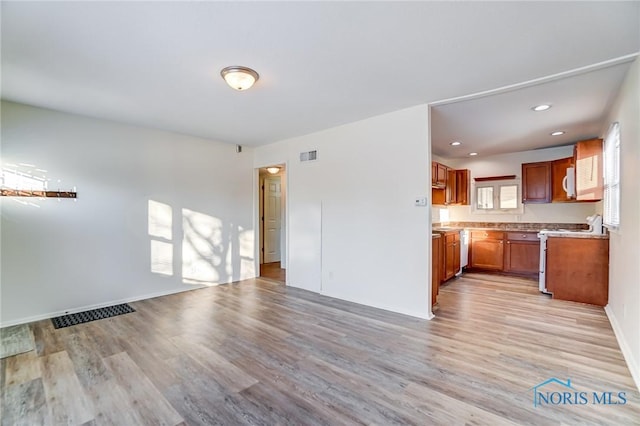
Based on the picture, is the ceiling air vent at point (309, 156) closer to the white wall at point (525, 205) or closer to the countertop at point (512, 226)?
the countertop at point (512, 226)

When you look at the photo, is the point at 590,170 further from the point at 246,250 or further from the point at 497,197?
the point at 246,250

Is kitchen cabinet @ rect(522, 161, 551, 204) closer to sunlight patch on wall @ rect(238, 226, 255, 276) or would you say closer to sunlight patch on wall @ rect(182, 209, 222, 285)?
sunlight patch on wall @ rect(238, 226, 255, 276)

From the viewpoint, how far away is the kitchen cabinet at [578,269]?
3.85 meters

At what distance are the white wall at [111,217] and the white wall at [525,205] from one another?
511 cm

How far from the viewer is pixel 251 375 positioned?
90.0 inches

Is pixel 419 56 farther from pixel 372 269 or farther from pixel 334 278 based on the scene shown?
Result: pixel 334 278

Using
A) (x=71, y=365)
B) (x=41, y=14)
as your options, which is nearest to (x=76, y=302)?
(x=71, y=365)

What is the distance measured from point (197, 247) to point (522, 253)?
6.11 m

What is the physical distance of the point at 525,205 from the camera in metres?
6.08

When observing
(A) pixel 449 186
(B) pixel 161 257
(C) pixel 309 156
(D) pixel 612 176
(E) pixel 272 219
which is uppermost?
(C) pixel 309 156

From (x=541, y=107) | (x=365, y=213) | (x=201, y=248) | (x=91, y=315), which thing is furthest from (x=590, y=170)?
(x=91, y=315)

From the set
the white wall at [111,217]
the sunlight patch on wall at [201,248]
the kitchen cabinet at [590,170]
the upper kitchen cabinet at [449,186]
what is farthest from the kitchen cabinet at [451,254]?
the sunlight patch on wall at [201,248]

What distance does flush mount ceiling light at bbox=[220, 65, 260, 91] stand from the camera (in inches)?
100

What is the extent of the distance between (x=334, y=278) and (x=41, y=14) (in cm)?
398
